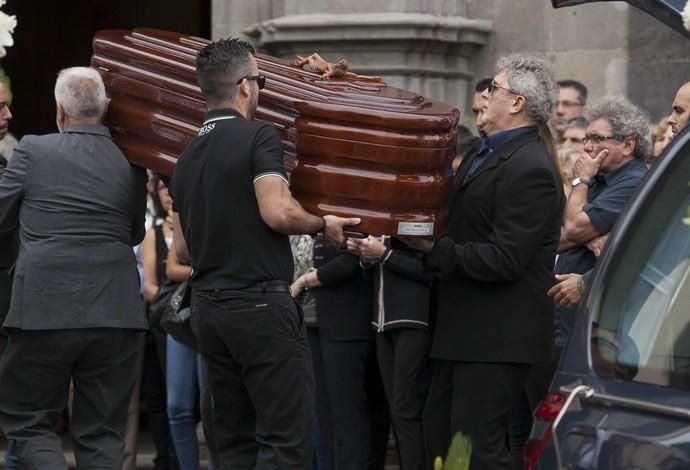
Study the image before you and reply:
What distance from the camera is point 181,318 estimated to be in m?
7.42

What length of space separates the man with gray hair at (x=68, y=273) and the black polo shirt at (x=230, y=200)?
0.63 metres

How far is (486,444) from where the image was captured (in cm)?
611

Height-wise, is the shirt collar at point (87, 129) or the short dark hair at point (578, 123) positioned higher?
the shirt collar at point (87, 129)

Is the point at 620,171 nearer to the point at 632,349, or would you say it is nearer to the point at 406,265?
the point at 406,265

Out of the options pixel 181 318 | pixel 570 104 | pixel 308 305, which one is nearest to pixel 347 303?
pixel 308 305

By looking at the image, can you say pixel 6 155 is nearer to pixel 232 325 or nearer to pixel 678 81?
pixel 232 325

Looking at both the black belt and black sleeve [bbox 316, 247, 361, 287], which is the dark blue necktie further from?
black sleeve [bbox 316, 247, 361, 287]

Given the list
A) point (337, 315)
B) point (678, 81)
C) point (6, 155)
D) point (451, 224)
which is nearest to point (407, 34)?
point (678, 81)

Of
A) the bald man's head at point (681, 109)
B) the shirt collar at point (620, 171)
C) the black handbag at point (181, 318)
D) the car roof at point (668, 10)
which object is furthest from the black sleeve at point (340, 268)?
the car roof at point (668, 10)

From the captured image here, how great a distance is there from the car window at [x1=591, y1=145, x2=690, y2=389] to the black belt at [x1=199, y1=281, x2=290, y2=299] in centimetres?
217

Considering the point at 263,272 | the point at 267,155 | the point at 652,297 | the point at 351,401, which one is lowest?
the point at 351,401

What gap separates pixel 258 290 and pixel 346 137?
0.68 metres

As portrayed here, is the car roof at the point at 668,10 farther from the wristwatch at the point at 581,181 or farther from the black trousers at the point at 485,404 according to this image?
the wristwatch at the point at 581,181

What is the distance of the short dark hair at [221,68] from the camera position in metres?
5.95
